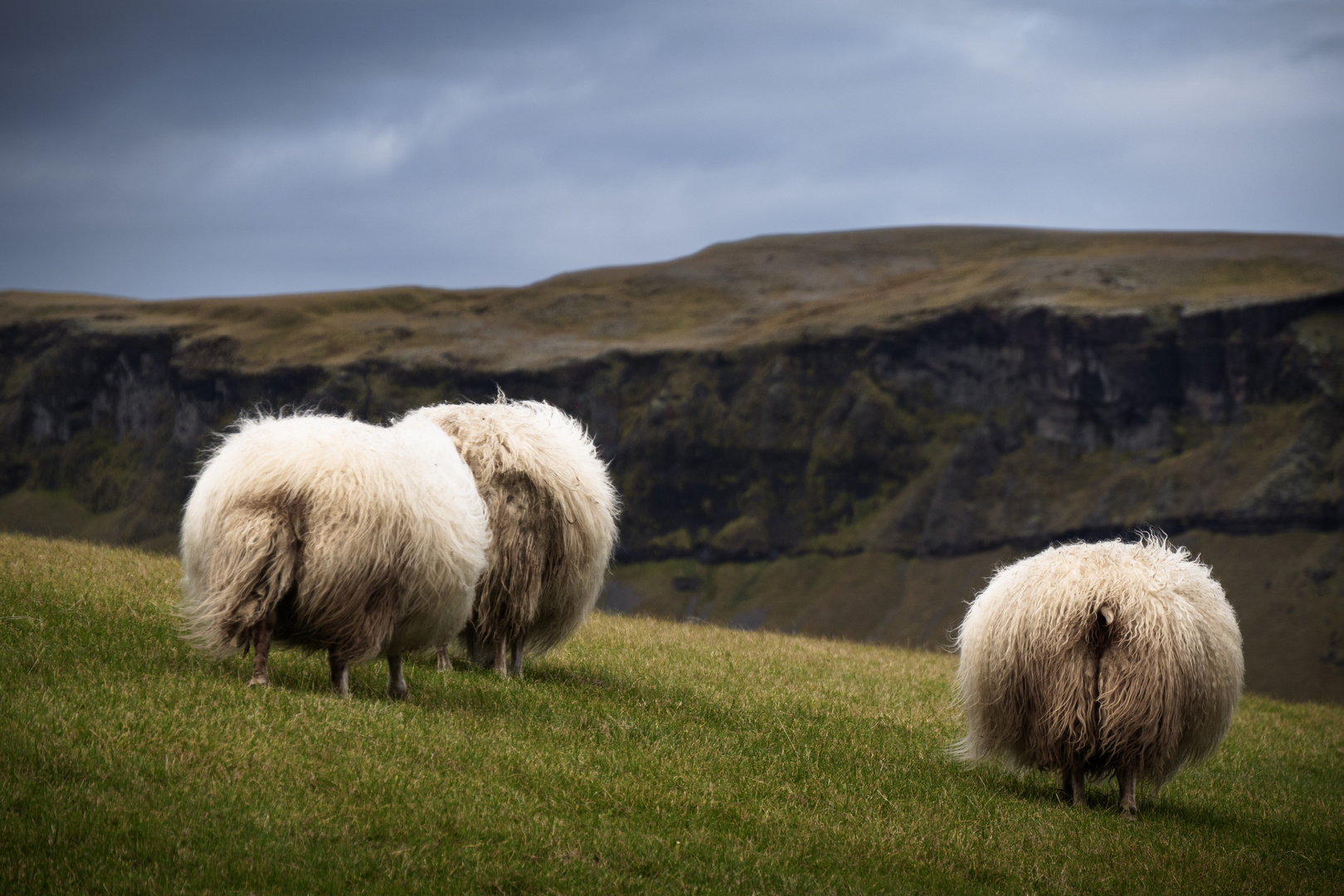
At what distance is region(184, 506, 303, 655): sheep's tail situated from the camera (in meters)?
9.27

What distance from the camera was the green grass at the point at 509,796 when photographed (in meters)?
6.96

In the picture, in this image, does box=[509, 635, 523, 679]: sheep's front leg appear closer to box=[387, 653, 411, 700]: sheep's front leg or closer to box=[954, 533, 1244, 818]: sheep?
box=[387, 653, 411, 700]: sheep's front leg

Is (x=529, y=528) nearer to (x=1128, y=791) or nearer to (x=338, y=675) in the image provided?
(x=338, y=675)

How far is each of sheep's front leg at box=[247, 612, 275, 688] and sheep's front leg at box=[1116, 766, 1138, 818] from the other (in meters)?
7.19

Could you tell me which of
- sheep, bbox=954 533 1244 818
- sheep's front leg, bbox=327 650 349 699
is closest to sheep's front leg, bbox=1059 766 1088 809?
sheep, bbox=954 533 1244 818

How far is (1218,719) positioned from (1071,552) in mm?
1890

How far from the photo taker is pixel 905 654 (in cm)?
2173

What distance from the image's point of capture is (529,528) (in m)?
12.9

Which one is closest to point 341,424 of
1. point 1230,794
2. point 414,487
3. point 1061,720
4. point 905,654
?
point 414,487

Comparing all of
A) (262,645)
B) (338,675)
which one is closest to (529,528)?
(338,675)

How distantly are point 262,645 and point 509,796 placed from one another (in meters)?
2.57

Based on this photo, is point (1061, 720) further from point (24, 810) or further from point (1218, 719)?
point (24, 810)

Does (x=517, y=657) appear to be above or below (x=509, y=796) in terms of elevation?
below

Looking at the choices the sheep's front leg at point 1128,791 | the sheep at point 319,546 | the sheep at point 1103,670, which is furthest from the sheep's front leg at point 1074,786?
the sheep at point 319,546
